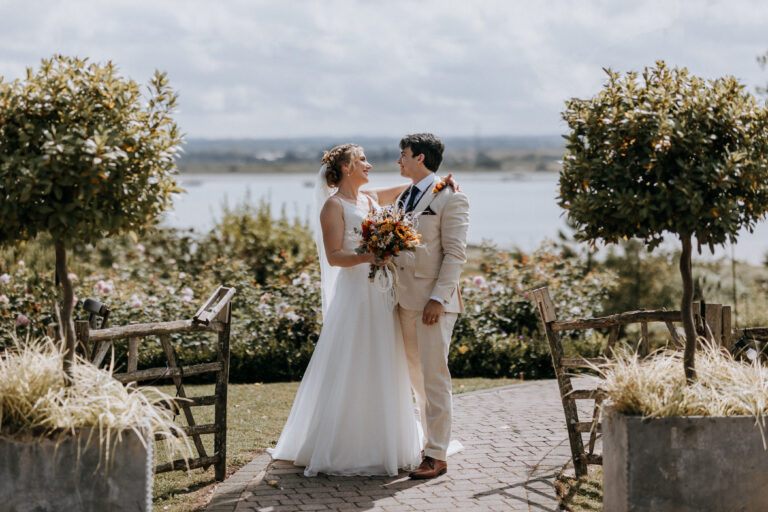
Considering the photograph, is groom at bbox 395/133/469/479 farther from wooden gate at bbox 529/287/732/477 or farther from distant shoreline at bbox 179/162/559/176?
distant shoreline at bbox 179/162/559/176

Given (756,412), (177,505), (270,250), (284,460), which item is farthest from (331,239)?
(270,250)

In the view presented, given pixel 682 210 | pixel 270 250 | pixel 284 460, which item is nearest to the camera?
pixel 682 210

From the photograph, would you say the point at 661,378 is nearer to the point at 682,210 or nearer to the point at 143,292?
the point at 682,210

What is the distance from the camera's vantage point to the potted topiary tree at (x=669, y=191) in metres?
4.47

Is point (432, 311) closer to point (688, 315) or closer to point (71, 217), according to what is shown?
point (688, 315)

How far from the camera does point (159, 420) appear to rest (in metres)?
4.33

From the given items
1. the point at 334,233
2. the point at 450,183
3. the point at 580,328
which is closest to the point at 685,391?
the point at 580,328

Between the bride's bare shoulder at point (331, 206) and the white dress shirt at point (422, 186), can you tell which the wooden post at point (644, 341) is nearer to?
the white dress shirt at point (422, 186)

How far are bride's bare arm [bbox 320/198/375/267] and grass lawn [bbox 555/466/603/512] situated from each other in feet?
6.87

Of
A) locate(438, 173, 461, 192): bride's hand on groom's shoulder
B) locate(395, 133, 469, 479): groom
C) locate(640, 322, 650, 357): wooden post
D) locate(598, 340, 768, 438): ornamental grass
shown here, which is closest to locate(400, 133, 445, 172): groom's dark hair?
locate(395, 133, 469, 479): groom

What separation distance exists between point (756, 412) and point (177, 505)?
3475 millimetres

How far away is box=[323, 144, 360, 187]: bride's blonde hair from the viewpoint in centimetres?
630

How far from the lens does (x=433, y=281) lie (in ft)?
19.6

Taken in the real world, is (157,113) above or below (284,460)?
above
